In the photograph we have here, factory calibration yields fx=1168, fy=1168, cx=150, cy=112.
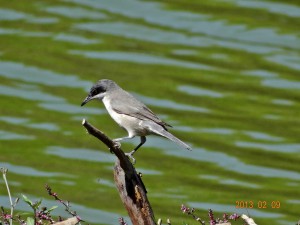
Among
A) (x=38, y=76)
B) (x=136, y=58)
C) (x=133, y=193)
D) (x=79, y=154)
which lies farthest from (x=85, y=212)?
(x=133, y=193)

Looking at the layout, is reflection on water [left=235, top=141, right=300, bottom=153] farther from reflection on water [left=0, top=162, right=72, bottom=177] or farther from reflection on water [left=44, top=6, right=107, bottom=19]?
reflection on water [left=44, top=6, right=107, bottom=19]

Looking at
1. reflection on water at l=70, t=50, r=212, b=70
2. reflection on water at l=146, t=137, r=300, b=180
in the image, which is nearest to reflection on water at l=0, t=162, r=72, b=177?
reflection on water at l=146, t=137, r=300, b=180

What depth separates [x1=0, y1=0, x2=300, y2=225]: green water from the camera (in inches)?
630

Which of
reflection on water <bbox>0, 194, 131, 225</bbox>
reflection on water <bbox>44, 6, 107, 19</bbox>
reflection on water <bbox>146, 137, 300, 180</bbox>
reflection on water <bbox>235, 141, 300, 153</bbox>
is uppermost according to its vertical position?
reflection on water <bbox>44, 6, 107, 19</bbox>

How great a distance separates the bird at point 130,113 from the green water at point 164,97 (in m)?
4.08

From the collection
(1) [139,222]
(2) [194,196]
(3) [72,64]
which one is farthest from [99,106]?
(1) [139,222]

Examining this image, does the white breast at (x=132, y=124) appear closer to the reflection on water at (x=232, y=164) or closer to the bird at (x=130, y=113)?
the bird at (x=130, y=113)

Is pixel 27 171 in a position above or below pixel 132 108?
below

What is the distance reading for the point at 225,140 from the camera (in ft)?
56.1

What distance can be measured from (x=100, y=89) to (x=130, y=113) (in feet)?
1.63

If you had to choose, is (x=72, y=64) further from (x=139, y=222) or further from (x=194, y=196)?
(x=139, y=222)

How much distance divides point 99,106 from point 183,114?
1.41 meters

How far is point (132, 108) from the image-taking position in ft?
34.3
